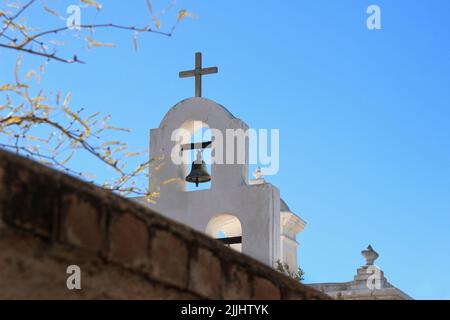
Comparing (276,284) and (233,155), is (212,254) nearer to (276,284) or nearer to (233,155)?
(276,284)

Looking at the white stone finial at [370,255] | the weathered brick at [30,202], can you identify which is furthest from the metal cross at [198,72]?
the weathered brick at [30,202]

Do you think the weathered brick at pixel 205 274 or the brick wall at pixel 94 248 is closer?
the brick wall at pixel 94 248

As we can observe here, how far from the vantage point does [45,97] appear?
3.03 m

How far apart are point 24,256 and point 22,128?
1.58 meters

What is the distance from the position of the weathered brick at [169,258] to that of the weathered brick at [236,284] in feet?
0.54

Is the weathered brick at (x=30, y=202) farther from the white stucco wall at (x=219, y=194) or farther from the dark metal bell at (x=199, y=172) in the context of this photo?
the dark metal bell at (x=199, y=172)

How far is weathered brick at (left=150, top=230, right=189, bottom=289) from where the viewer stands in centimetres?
189

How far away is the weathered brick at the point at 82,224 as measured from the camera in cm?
166

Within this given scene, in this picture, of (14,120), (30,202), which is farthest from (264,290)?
(14,120)

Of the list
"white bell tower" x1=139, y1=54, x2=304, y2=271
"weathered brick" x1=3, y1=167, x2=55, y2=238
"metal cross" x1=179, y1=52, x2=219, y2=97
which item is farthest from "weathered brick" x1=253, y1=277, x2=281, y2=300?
"metal cross" x1=179, y1=52, x2=219, y2=97

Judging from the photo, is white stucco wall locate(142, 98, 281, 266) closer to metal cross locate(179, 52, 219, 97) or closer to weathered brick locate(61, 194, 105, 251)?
metal cross locate(179, 52, 219, 97)

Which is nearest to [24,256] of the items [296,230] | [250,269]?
[250,269]

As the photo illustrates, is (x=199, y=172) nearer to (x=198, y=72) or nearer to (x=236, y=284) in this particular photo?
(x=198, y=72)

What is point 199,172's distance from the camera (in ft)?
33.3
